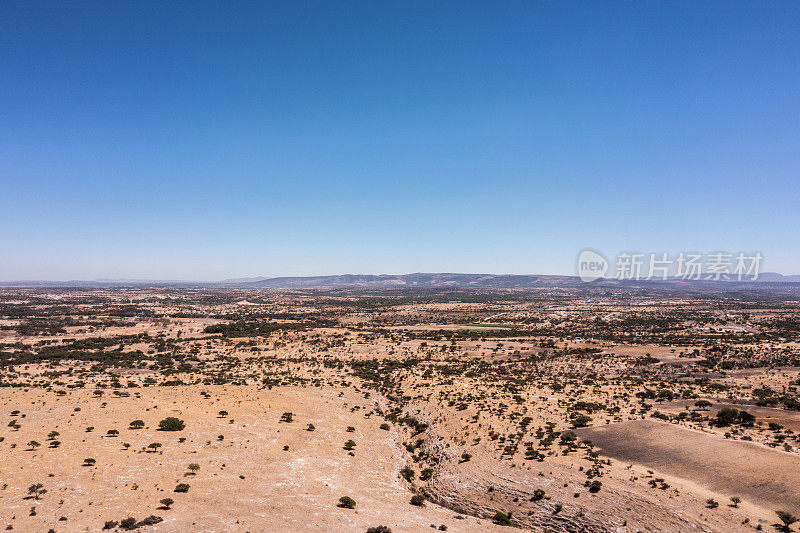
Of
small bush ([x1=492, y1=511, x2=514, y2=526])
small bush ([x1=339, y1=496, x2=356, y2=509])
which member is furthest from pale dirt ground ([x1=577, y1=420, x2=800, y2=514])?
small bush ([x1=339, y1=496, x2=356, y2=509])

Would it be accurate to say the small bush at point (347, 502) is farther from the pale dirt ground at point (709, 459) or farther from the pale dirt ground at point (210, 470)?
the pale dirt ground at point (709, 459)

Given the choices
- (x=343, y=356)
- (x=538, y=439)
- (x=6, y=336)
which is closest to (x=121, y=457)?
(x=538, y=439)

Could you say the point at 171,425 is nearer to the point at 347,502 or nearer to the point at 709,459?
the point at 347,502

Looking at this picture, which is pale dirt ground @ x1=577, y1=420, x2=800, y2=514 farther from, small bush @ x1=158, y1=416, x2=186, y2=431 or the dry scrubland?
small bush @ x1=158, y1=416, x2=186, y2=431

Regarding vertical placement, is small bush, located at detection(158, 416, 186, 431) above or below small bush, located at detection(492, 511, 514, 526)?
above

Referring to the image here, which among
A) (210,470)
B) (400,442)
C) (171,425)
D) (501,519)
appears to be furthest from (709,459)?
(171,425)

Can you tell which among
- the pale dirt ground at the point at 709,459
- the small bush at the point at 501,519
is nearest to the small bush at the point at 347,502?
the small bush at the point at 501,519

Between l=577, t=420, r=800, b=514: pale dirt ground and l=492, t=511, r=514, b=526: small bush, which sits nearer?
l=492, t=511, r=514, b=526: small bush
